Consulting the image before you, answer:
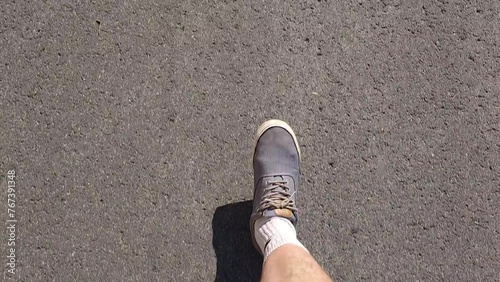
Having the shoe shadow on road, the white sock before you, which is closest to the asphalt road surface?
the shoe shadow on road

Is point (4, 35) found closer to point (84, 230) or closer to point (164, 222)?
point (84, 230)

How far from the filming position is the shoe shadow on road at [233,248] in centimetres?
249

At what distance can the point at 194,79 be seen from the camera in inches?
103

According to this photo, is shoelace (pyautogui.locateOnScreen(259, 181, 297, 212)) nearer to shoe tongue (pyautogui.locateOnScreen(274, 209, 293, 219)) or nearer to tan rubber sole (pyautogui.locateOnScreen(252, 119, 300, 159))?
shoe tongue (pyautogui.locateOnScreen(274, 209, 293, 219))

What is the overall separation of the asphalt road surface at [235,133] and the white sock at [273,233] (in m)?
0.11

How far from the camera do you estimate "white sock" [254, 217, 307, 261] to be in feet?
7.80

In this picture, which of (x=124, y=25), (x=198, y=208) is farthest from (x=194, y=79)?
(x=198, y=208)

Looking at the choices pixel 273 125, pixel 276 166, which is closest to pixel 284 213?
pixel 276 166

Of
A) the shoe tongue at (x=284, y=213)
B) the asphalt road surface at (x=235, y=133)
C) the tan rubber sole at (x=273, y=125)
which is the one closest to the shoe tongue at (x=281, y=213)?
the shoe tongue at (x=284, y=213)

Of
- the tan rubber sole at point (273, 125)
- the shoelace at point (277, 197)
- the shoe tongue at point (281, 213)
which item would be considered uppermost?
the tan rubber sole at point (273, 125)

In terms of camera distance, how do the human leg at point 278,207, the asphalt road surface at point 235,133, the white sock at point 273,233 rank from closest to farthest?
the human leg at point 278,207 < the white sock at point 273,233 < the asphalt road surface at point 235,133

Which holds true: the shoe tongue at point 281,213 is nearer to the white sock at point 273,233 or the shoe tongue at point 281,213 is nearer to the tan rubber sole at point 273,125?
the white sock at point 273,233

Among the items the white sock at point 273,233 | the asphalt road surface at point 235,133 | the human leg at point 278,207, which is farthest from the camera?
the asphalt road surface at point 235,133

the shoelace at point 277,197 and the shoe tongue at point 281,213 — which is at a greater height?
the shoelace at point 277,197
